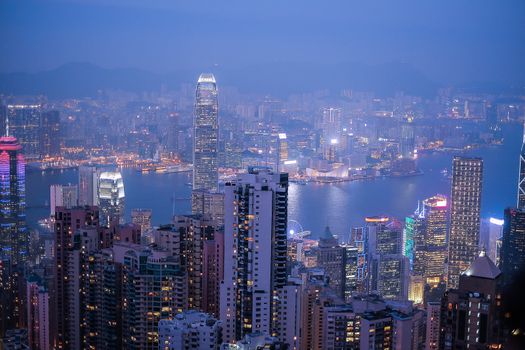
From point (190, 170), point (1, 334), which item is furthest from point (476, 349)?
point (190, 170)

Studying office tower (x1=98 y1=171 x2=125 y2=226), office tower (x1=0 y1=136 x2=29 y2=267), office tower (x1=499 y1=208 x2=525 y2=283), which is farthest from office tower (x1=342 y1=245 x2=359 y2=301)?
office tower (x1=0 y1=136 x2=29 y2=267)

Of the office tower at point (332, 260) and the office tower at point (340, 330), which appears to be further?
the office tower at point (332, 260)

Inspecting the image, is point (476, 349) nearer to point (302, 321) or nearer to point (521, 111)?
point (302, 321)

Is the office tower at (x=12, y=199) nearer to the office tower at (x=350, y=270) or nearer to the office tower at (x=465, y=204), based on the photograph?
the office tower at (x=350, y=270)

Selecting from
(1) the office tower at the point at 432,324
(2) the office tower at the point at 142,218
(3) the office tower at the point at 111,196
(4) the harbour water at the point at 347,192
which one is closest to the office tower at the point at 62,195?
(4) the harbour water at the point at 347,192

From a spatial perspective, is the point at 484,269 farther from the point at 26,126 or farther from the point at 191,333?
the point at 26,126

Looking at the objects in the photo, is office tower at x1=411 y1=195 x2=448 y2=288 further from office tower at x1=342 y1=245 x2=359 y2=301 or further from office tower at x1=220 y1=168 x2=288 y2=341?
office tower at x1=220 y1=168 x2=288 y2=341

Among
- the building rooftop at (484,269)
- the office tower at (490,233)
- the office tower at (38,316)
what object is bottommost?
the office tower at (38,316)
